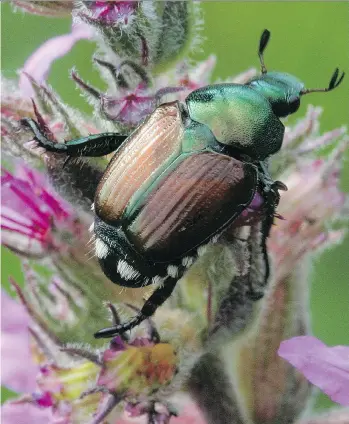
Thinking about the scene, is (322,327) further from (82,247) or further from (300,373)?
(82,247)

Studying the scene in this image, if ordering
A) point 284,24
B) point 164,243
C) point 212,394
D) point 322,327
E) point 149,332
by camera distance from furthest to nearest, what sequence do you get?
point 284,24 < point 322,327 < point 212,394 < point 149,332 < point 164,243

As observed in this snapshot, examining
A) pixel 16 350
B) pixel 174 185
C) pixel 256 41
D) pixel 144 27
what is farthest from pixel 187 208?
pixel 256 41

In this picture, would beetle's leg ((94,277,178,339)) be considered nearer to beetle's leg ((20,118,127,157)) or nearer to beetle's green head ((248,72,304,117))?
beetle's leg ((20,118,127,157))

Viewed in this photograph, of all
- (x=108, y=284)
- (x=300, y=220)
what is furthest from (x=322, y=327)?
(x=108, y=284)

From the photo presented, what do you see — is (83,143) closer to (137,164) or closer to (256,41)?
(137,164)

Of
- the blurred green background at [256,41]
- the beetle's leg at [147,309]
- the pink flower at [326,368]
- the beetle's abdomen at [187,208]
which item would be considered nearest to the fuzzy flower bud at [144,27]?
the beetle's abdomen at [187,208]

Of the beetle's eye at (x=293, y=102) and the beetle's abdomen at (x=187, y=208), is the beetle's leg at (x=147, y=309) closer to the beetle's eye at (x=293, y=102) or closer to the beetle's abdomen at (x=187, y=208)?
the beetle's abdomen at (x=187, y=208)
